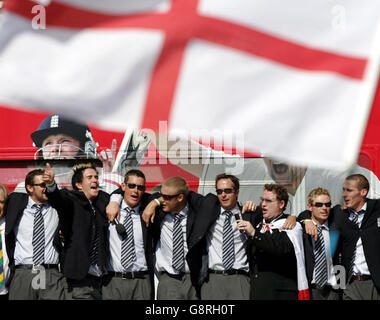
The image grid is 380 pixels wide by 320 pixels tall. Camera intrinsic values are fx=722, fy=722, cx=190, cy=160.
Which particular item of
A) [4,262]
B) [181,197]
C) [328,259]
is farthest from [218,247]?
[4,262]

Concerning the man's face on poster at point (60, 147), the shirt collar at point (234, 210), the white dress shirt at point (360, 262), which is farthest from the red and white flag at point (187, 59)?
the man's face on poster at point (60, 147)

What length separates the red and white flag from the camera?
2.50 meters

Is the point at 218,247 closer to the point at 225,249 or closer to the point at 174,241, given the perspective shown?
the point at 225,249

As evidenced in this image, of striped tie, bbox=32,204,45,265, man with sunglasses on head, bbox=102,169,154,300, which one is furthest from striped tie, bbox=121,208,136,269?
striped tie, bbox=32,204,45,265

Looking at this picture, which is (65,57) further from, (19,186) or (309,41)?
(19,186)

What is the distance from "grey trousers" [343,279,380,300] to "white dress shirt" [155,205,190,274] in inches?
61.8

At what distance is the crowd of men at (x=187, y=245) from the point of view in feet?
22.3

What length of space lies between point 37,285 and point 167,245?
4.56 ft

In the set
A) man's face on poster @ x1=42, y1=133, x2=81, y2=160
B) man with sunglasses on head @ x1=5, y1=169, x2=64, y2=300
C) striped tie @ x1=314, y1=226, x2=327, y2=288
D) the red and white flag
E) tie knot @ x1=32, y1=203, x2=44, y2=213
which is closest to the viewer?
the red and white flag

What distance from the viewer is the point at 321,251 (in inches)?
272

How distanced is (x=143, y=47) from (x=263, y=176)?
538 cm

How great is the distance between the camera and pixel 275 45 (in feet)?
8.33

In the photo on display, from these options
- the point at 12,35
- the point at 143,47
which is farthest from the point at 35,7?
the point at 143,47

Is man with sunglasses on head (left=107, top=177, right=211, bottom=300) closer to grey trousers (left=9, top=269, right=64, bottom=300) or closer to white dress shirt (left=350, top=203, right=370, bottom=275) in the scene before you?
grey trousers (left=9, top=269, right=64, bottom=300)
